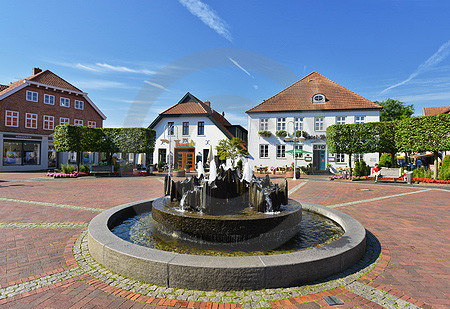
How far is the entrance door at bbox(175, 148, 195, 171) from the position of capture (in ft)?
101

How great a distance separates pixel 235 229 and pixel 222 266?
4.97ft

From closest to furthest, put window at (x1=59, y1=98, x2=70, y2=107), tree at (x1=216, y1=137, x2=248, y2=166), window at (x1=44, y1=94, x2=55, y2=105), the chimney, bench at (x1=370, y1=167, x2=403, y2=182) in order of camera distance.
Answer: bench at (x1=370, y1=167, x2=403, y2=182) < tree at (x1=216, y1=137, x2=248, y2=166) < window at (x1=44, y1=94, x2=55, y2=105) < window at (x1=59, y1=98, x2=70, y2=107) < the chimney

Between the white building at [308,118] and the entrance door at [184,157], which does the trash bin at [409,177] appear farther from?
the entrance door at [184,157]

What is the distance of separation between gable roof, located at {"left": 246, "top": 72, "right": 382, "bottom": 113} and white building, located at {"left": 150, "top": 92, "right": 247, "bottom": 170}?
5408mm

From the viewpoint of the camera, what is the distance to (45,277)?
11.7ft

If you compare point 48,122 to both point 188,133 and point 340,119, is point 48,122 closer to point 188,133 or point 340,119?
point 188,133

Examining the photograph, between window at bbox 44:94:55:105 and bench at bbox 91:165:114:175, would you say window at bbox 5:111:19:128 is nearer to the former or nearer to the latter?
Result: window at bbox 44:94:55:105

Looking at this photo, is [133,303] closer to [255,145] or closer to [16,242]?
[16,242]

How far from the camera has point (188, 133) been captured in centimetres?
3105

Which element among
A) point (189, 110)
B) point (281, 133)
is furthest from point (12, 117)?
point (281, 133)

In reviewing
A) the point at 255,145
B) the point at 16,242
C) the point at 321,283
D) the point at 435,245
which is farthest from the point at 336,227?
the point at 255,145

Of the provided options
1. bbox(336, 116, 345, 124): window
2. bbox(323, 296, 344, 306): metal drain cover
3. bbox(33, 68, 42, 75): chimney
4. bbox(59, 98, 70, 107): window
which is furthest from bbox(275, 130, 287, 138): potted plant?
bbox(33, 68, 42, 75): chimney

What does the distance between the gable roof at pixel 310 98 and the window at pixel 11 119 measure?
2779 centimetres

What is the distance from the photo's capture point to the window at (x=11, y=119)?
1054 inches
